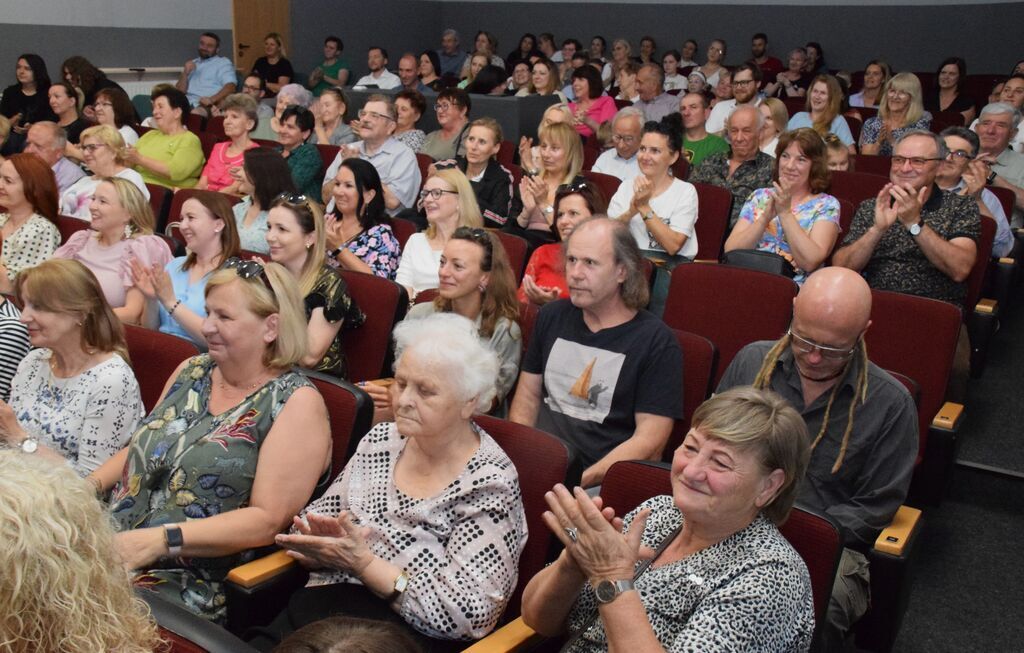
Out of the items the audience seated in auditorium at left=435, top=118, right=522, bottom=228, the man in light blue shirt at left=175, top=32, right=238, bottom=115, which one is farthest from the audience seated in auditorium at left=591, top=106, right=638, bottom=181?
the man in light blue shirt at left=175, top=32, right=238, bottom=115

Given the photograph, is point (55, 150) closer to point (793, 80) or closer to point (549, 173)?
point (549, 173)

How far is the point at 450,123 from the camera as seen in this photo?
5922 mm

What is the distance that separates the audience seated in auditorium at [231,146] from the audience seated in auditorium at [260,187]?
117cm

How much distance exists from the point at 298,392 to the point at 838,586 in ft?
4.18

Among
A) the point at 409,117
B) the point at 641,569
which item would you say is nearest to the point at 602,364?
the point at 641,569

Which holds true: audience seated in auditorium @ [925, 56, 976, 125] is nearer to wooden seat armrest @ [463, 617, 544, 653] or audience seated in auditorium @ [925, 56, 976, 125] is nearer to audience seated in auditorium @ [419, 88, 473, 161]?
audience seated in auditorium @ [419, 88, 473, 161]

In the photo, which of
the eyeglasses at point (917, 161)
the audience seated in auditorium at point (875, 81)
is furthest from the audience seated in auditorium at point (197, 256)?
the audience seated in auditorium at point (875, 81)

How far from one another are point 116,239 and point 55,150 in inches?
73.9

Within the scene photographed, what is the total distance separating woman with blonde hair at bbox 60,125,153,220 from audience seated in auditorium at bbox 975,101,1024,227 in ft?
14.0

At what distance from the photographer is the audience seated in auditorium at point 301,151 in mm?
5402

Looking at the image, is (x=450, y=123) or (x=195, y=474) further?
(x=450, y=123)

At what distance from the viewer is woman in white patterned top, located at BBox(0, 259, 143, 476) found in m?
2.51

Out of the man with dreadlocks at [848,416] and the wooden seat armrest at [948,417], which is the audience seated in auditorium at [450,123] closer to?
the wooden seat armrest at [948,417]

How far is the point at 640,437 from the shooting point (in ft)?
8.39
